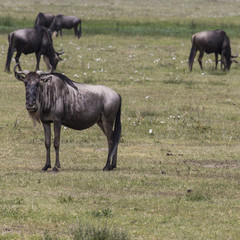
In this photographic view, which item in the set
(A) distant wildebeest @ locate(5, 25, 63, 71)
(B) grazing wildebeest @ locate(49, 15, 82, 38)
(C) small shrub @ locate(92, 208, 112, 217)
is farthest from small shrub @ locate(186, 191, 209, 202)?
(B) grazing wildebeest @ locate(49, 15, 82, 38)

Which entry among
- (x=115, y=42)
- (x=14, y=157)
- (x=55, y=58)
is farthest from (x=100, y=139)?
(x=115, y=42)

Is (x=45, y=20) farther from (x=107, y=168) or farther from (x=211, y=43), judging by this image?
(x=107, y=168)

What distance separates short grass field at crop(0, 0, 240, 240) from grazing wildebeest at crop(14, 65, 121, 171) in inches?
29.4

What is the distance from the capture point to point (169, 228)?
954 cm

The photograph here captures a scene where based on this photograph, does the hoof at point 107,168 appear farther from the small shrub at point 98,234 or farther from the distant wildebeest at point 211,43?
the distant wildebeest at point 211,43

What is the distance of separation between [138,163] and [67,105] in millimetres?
2090

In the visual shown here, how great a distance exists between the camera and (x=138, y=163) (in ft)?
48.1

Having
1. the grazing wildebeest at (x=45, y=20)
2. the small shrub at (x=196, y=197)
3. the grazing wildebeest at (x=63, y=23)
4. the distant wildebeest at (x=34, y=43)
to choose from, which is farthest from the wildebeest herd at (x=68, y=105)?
the grazing wildebeest at (x=45, y=20)

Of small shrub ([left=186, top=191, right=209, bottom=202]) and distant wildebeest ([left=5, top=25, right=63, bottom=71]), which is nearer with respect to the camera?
small shrub ([left=186, top=191, right=209, bottom=202])

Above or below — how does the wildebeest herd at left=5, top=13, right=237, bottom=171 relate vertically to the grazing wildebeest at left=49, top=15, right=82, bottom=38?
above

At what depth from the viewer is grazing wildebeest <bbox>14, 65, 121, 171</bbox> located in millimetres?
13250

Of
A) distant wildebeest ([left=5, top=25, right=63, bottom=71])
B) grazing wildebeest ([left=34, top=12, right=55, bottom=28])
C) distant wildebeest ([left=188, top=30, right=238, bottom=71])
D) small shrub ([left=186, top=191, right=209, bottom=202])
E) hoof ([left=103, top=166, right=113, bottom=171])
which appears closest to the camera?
small shrub ([left=186, top=191, right=209, bottom=202])

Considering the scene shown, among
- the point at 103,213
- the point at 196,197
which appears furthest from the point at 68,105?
the point at 103,213

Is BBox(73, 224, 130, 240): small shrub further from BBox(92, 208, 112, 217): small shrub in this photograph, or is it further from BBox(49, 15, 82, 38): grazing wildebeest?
BBox(49, 15, 82, 38): grazing wildebeest
